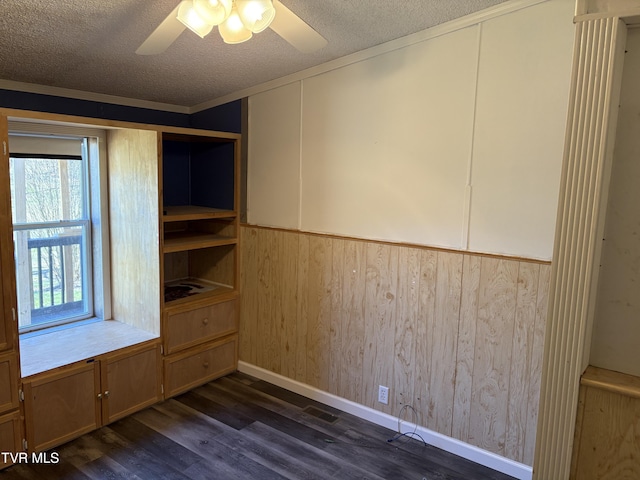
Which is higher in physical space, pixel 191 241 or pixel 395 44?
pixel 395 44

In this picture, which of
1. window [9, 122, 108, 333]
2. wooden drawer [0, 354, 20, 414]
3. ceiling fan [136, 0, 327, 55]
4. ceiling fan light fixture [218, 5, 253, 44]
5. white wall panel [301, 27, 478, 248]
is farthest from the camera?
window [9, 122, 108, 333]

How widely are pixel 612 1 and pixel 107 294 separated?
3508 mm

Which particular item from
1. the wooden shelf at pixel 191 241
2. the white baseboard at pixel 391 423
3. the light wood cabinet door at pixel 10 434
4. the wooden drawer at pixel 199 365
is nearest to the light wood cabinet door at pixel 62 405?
the light wood cabinet door at pixel 10 434

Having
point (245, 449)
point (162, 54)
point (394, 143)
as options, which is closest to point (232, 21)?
point (162, 54)

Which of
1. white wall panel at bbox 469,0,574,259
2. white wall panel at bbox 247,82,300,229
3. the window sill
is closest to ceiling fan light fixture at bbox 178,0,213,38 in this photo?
white wall panel at bbox 469,0,574,259

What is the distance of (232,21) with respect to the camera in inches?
66.6

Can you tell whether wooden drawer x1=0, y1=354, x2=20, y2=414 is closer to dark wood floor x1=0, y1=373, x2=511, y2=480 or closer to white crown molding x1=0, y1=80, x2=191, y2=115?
dark wood floor x1=0, y1=373, x2=511, y2=480

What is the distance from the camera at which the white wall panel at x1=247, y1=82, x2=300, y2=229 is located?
10.6 feet

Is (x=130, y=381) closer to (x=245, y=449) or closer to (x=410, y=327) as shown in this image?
(x=245, y=449)

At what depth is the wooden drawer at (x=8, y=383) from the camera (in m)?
2.36

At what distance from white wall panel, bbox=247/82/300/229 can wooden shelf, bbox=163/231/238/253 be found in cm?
30

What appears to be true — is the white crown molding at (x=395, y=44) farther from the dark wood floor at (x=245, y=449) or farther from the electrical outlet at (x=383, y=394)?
the dark wood floor at (x=245, y=449)

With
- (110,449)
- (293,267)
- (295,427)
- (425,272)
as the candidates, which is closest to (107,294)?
(110,449)

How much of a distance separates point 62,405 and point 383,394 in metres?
1.98
